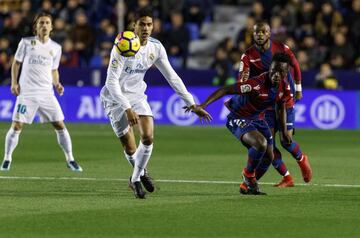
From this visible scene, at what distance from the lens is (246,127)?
1308 centimetres

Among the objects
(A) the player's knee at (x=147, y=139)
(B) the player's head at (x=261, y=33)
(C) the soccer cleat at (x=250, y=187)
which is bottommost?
(C) the soccer cleat at (x=250, y=187)

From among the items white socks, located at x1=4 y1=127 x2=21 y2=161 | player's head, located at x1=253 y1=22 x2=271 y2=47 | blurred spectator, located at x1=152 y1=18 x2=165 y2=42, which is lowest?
blurred spectator, located at x1=152 y1=18 x2=165 y2=42

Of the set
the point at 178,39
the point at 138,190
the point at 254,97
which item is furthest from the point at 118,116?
the point at 178,39

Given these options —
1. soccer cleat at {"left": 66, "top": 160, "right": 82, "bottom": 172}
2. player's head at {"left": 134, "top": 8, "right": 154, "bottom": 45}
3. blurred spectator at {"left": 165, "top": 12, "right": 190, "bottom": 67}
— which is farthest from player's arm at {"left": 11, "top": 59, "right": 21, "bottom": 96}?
blurred spectator at {"left": 165, "top": 12, "right": 190, "bottom": 67}

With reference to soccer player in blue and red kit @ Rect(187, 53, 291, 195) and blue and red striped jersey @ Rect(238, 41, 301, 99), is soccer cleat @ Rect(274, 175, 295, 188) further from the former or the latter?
blue and red striped jersey @ Rect(238, 41, 301, 99)

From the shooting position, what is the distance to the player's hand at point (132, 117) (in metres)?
11.9

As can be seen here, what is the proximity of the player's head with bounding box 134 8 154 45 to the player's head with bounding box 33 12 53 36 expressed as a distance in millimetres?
3736

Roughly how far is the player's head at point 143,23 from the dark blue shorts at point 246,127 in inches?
60.5

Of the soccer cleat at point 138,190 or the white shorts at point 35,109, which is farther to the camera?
the white shorts at point 35,109

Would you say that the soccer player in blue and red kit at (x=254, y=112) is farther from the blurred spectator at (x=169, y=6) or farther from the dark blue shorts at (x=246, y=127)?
the blurred spectator at (x=169, y=6)

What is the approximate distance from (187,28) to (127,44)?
60.6 feet

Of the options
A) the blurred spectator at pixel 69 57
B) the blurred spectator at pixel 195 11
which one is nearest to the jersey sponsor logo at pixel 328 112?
the blurred spectator at pixel 195 11

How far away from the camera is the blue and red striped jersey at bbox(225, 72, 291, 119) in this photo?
1296cm

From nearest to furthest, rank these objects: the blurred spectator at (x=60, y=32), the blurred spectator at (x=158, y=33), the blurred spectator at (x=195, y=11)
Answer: the blurred spectator at (x=158, y=33) < the blurred spectator at (x=60, y=32) < the blurred spectator at (x=195, y=11)
